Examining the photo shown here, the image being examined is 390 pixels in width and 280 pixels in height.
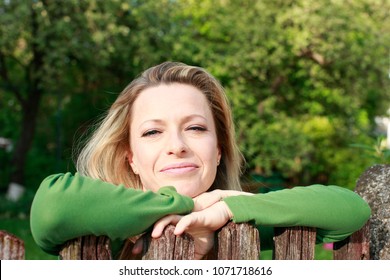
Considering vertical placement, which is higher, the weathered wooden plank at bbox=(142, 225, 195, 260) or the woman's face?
the woman's face

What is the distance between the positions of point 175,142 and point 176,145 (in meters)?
0.01

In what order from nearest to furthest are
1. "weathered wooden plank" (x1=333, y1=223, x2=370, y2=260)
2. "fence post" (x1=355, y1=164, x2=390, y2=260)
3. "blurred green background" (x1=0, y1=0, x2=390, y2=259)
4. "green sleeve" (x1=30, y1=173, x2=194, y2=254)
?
"green sleeve" (x1=30, y1=173, x2=194, y2=254)
"weathered wooden plank" (x1=333, y1=223, x2=370, y2=260)
"fence post" (x1=355, y1=164, x2=390, y2=260)
"blurred green background" (x1=0, y1=0, x2=390, y2=259)

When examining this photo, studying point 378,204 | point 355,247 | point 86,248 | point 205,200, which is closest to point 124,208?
point 86,248

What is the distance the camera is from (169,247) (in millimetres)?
1768

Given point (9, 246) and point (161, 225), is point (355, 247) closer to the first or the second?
point (161, 225)

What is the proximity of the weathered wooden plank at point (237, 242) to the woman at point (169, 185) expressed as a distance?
3 cm

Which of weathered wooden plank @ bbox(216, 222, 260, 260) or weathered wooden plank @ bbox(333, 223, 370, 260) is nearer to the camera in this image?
weathered wooden plank @ bbox(216, 222, 260, 260)

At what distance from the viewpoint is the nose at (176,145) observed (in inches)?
76.8

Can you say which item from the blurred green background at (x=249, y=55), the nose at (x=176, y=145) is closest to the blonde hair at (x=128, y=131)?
the nose at (x=176, y=145)

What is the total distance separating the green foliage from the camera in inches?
526

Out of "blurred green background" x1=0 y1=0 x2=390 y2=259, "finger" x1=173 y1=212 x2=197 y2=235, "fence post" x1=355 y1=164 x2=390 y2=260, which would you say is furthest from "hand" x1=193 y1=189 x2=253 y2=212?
"blurred green background" x1=0 y1=0 x2=390 y2=259

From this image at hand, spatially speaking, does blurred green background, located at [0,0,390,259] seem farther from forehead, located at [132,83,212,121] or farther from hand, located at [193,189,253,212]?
hand, located at [193,189,253,212]

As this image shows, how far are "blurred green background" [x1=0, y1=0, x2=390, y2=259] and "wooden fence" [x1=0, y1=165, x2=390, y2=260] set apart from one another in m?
10.5
